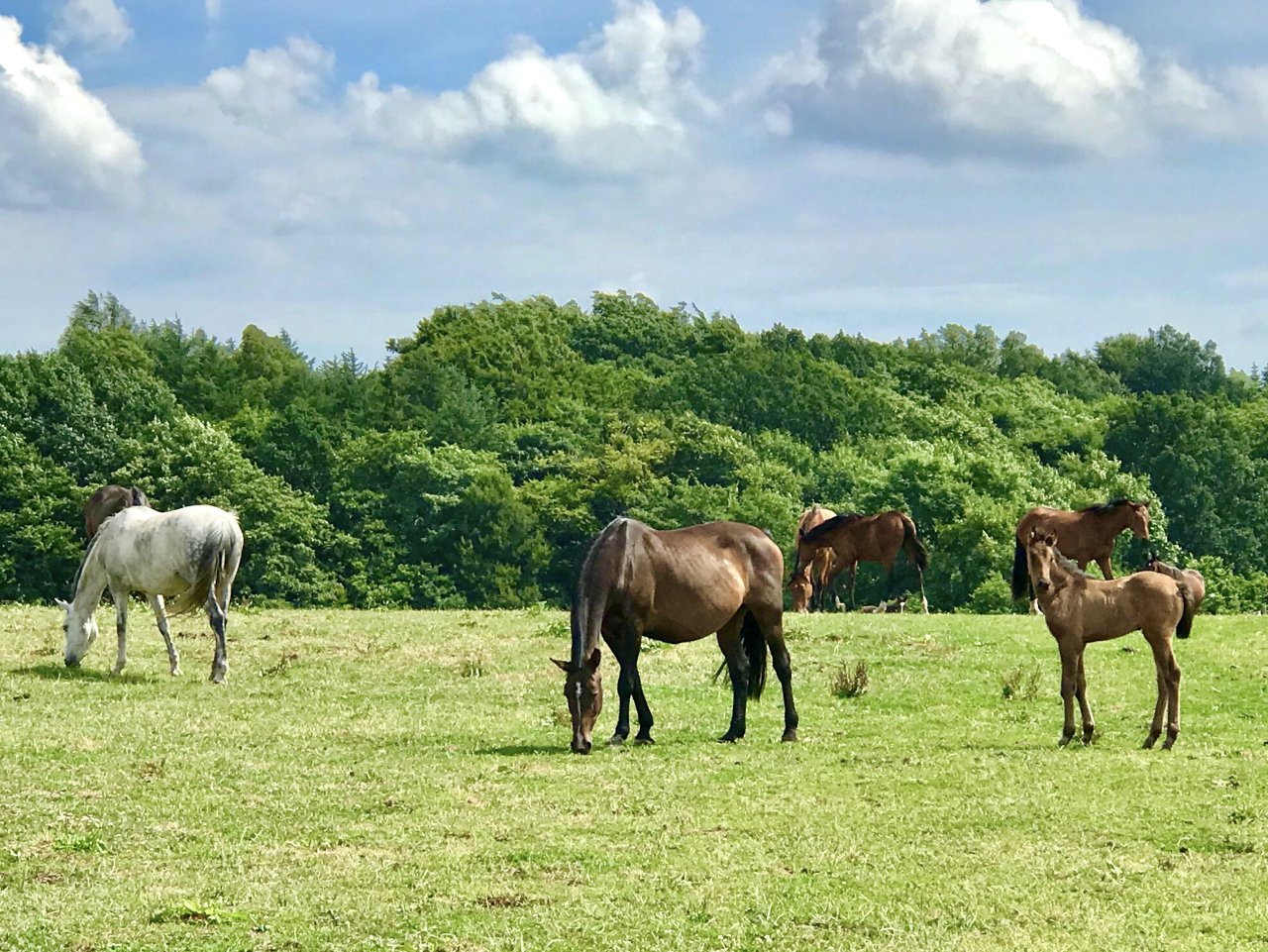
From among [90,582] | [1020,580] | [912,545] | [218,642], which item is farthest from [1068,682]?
[912,545]

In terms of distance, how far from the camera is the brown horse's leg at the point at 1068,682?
55.6 ft

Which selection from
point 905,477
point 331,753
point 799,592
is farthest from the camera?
point 905,477

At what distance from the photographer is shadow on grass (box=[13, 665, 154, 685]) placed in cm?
2208

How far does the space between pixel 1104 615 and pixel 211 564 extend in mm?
12428

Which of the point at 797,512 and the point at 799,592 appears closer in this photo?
the point at 799,592

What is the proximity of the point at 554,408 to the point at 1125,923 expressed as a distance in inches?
3998

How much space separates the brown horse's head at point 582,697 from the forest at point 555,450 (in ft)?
104

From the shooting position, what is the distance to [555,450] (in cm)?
10175

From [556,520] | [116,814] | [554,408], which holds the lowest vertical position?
[116,814]

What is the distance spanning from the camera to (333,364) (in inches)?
4862

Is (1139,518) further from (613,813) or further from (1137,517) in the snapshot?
(613,813)

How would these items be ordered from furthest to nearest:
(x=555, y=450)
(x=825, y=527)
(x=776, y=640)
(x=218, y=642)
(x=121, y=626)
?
(x=555, y=450)
(x=825, y=527)
(x=121, y=626)
(x=218, y=642)
(x=776, y=640)

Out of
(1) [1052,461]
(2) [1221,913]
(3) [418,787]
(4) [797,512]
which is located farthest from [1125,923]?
(1) [1052,461]

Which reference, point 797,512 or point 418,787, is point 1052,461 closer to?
point 797,512
